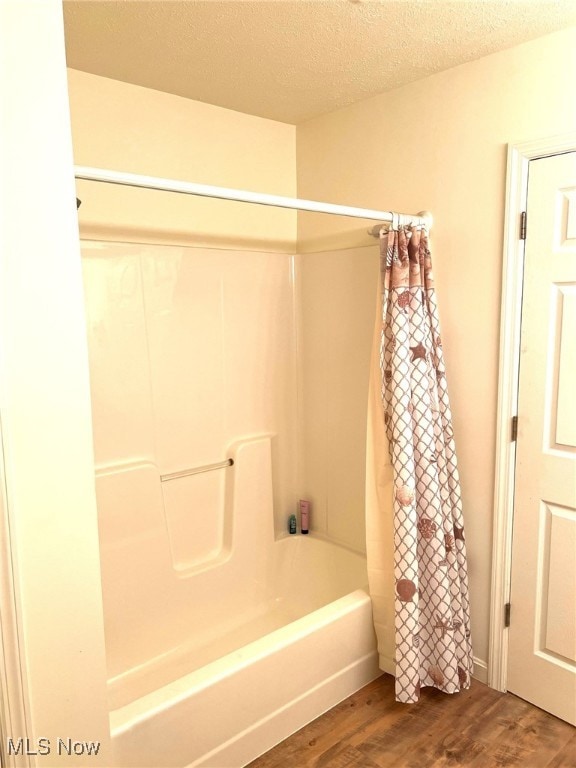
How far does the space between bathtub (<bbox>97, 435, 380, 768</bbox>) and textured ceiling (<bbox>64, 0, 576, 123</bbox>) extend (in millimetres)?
1505

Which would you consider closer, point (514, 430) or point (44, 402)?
point (44, 402)

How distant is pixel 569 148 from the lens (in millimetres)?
1816

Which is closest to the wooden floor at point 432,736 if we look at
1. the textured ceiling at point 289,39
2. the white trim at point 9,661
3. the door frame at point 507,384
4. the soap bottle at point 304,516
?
the door frame at point 507,384

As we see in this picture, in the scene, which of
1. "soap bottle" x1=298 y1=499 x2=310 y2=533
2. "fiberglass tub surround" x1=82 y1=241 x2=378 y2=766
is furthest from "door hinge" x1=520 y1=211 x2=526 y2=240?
"soap bottle" x1=298 y1=499 x2=310 y2=533

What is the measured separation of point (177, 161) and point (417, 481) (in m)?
1.62

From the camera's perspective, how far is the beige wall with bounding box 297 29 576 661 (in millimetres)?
1898

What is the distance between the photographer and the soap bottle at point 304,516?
2.88m

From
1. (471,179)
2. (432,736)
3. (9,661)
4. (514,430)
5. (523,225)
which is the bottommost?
(432,736)

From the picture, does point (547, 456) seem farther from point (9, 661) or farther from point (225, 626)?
point (9, 661)

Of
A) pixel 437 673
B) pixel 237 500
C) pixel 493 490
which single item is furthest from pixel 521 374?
pixel 237 500

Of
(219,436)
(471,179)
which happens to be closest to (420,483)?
(219,436)

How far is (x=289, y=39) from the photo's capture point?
183cm

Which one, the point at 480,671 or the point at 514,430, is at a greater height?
the point at 514,430

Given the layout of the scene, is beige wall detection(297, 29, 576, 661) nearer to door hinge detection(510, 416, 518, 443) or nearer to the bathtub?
door hinge detection(510, 416, 518, 443)
